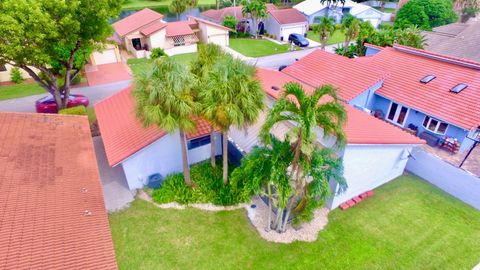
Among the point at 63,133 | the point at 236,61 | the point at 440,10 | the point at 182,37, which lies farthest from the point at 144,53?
the point at 440,10

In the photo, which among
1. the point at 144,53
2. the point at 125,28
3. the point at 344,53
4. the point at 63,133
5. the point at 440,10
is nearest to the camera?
the point at 63,133

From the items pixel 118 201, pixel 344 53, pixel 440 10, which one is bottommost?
pixel 118 201

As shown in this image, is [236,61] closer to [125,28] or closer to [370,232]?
[370,232]

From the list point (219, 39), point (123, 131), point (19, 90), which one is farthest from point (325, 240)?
point (219, 39)

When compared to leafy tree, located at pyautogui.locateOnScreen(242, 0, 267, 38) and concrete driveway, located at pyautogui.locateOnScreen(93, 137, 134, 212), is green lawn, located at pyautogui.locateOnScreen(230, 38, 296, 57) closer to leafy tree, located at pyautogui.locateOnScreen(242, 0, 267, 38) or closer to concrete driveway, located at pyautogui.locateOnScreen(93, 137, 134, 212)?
leafy tree, located at pyautogui.locateOnScreen(242, 0, 267, 38)

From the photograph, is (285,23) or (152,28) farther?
(285,23)

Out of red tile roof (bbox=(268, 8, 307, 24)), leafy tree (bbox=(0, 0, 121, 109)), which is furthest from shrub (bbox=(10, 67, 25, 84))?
red tile roof (bbox=(268, 8, 307, 24))

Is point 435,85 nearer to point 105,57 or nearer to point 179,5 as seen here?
point 105,57
